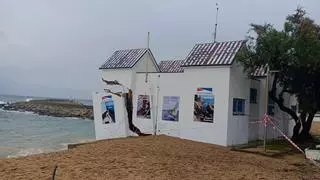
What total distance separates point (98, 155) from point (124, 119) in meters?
9.41

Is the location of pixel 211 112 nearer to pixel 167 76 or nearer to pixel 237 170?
pixel 167 76

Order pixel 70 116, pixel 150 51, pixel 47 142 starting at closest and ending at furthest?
pixel 150 51 → pixel 47 142 → pixel 70 116

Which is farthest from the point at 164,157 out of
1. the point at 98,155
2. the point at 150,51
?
the point at 150,51

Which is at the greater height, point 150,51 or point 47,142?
point 150,51

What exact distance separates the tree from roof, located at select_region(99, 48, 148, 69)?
5.98 m

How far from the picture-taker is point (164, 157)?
47.3 ft

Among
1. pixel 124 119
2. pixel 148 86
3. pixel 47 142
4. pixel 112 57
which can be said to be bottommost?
pixel 47 142

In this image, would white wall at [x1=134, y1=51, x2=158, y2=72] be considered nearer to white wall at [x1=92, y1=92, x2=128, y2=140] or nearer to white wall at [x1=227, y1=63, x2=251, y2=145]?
white wall at [x1=92, y1=92, x2=128, y2=140]

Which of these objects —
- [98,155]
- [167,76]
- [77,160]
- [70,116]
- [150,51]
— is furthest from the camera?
[70,116]

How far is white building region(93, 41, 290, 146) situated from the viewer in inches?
810

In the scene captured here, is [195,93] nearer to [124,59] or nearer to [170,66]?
[124,59]

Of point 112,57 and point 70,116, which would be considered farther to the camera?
point 70,116

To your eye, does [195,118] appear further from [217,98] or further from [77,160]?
[77,160]

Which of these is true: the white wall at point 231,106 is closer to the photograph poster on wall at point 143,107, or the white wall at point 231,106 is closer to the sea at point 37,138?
the photograph poster on wall at point 143,107
